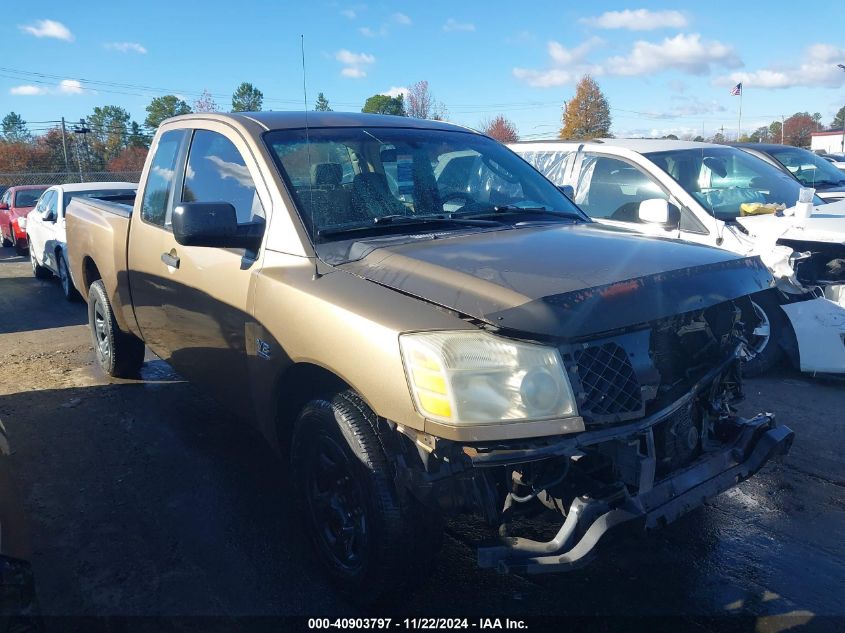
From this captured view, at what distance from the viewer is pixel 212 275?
12.0ft

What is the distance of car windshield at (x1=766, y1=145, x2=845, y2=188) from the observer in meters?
9.25

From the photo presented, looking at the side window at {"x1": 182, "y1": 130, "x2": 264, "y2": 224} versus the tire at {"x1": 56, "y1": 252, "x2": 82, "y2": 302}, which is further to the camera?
the tire at {"x1": 56, "y1": 252, "x2": 82, "y2": 302}

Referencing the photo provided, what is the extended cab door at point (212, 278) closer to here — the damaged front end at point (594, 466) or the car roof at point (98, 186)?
the damaged front end at point (594, 466)

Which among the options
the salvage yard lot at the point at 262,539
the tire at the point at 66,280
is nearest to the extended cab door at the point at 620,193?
the salvage yard lot at the point at 262,539

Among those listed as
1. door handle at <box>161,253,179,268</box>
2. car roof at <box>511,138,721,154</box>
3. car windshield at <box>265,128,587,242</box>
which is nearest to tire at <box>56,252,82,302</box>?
door handle at <box>161,253,179,268</box>

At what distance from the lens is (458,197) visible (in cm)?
380

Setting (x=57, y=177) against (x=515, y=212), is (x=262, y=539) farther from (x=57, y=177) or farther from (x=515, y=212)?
(x=57, y=177)

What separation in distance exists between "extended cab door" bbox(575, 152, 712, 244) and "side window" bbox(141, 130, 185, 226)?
3663 mm

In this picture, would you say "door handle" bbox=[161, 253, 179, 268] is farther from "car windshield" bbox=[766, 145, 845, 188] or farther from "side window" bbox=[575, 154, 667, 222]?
"car windshield" bbox=[766, 145, 845, 188]

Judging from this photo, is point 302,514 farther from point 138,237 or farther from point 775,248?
point 775,248

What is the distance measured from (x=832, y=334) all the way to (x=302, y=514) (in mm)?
4563

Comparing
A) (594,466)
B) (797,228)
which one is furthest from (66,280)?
(594,466)

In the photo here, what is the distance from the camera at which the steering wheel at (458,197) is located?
3746 mm

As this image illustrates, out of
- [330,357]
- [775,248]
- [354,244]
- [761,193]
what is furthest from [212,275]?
[761,193]
